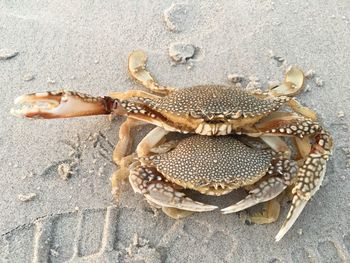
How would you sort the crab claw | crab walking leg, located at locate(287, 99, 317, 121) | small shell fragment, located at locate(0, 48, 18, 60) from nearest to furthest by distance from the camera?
the crab claw, crab walking leg, located at locate(287, 99, 317, 121), small shell fragment, located at locate(0, 48, 18, 60)

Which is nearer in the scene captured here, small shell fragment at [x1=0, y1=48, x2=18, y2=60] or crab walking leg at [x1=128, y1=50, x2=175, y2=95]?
crab walking leg at [x1=128, y1=50, x2=175, y2=95]

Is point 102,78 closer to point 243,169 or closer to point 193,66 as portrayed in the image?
point 193,66

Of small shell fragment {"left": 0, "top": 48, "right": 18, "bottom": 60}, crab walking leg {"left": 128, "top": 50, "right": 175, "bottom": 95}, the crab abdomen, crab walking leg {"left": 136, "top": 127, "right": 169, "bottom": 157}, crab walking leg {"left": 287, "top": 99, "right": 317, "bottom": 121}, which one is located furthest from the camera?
small shell fragment {"left": 0, "top": 48, "right": 18, "bottom": 60}

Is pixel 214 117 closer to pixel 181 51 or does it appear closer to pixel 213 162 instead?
pixel 213 162

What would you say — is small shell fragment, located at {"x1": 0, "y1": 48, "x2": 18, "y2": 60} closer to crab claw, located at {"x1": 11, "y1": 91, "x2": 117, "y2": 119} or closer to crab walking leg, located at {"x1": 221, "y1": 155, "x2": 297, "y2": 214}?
crab claw, located at {"x1": 11, "y1": 91, "x2": 117, "y2": 119}

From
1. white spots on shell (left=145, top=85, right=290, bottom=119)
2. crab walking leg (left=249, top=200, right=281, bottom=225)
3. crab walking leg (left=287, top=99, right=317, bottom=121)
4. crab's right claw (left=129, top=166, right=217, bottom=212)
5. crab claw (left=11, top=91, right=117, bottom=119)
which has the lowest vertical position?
crab walking leg (left=249, top=200, right=281, bottom=225)

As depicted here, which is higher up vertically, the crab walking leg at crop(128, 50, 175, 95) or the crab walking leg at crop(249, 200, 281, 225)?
the crab walking leg at crop(128, 50, 175, 95)

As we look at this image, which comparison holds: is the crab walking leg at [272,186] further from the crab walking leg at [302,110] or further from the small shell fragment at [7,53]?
the small shell fragment at [7,53]

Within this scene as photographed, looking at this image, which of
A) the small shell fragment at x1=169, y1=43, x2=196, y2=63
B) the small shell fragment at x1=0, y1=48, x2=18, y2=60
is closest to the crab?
the small shell fragment at x1=169, y1=43, x2=196, y2=63
